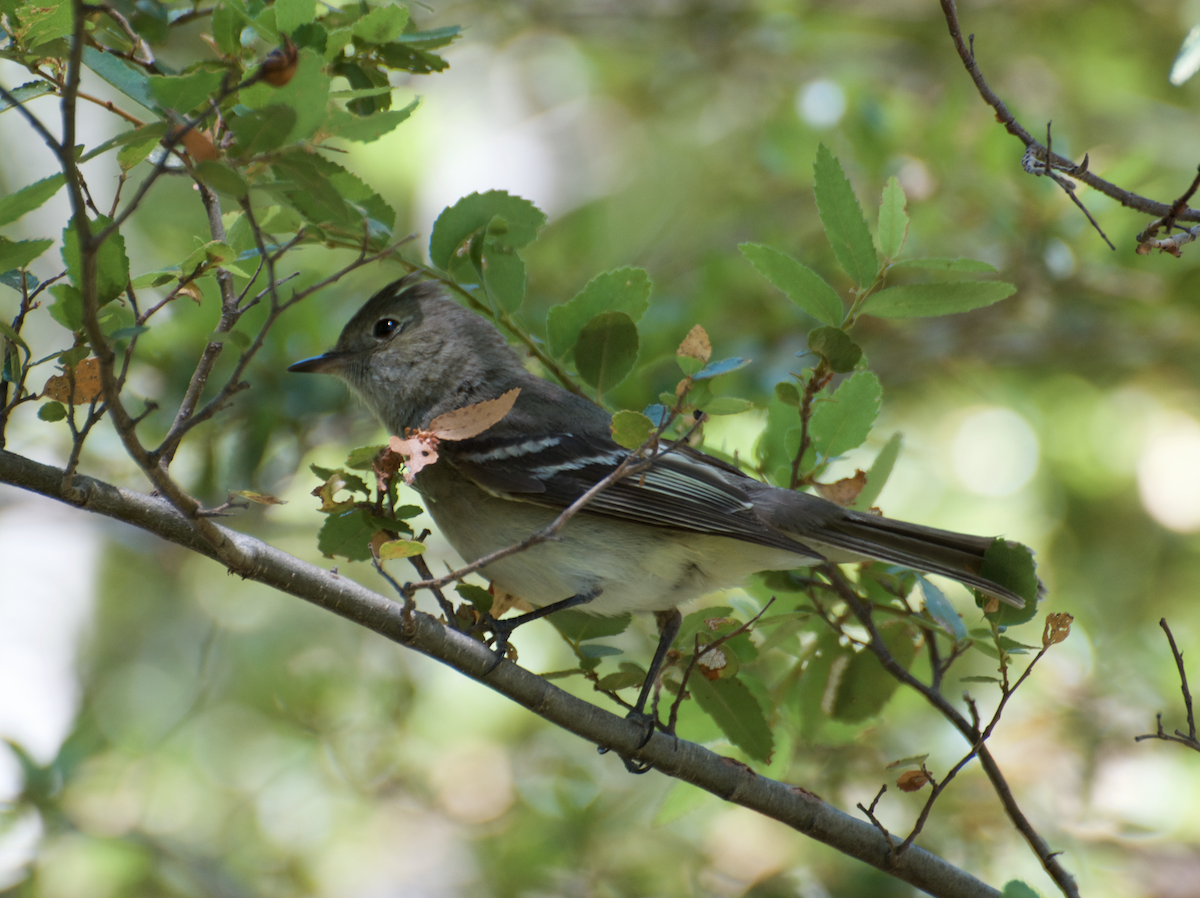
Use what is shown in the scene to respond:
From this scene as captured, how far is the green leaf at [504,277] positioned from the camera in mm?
3170

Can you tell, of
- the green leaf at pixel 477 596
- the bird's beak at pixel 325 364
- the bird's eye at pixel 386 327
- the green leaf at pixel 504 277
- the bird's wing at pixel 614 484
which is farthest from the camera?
the bird's eye at pixel 386 327

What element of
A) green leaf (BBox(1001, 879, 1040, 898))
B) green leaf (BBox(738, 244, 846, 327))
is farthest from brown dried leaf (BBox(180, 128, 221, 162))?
green leaf (BBox(1001, 879, 1040, 898))

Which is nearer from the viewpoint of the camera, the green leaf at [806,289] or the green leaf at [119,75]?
the green leaf at [119,75]

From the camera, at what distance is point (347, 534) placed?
9.32 ft

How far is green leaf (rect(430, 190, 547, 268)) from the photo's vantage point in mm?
3086

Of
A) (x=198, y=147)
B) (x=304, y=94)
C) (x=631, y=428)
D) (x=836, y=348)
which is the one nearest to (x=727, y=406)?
(x=631, y=428)

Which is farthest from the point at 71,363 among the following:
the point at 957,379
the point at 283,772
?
the point at 957,379

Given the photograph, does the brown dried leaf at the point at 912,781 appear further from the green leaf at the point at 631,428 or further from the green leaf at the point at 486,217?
the green leaf at the point at 486,217

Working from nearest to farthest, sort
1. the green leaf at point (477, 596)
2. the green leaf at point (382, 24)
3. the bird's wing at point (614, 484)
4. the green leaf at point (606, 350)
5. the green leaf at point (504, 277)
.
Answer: the green leaf at point (382, 24)
the green leaf at point (606, 350)
the green leaf at point (477, 596)
the green leaf at point (504, 277)
the bird's wing at point (614, 484)

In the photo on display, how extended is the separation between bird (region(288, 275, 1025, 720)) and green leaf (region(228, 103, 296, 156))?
1.56 m

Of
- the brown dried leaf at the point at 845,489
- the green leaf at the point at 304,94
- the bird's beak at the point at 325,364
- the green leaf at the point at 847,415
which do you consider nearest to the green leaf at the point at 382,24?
the green leaf at the point at 304,94

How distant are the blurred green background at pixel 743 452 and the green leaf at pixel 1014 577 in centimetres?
104

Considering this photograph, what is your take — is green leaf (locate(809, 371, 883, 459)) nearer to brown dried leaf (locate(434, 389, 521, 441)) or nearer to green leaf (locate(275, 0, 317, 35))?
brown dried leaf (locate(434, 389, 521, 441))

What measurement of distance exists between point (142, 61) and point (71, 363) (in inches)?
34.9
